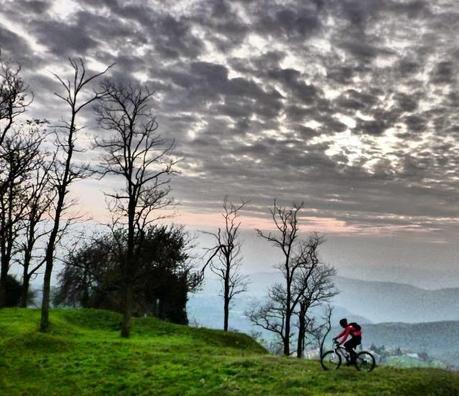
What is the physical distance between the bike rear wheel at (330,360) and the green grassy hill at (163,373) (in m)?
0.51

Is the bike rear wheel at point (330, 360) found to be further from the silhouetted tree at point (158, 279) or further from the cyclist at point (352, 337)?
the silhouetted tree at point (158, 279)

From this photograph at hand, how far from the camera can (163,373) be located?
24.2 meters

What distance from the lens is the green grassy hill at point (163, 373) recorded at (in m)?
20.9

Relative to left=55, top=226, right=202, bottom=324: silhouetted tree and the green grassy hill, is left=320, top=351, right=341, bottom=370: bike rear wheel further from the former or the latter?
left=55, top=226, right=202, bottom=324: silhouetted tree

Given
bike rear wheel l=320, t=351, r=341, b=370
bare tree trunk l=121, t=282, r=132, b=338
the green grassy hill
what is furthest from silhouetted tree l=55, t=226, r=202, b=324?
bike rear wheel l=320, t=351, r=341, b=370

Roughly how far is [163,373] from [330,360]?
956 cm

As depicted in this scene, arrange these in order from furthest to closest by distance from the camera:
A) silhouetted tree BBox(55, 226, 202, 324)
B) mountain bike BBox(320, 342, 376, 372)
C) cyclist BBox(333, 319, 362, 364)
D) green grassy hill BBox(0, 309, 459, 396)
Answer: silhouetted tree BBox(55, 226, 202, 324) → mountain bike BBox(320, 342, 376, 372) → cyclist BBox(333, 319, 362, 364) → green grassy hill BBox(0, 309, 459, 396)

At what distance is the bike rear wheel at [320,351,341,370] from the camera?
24.4 m

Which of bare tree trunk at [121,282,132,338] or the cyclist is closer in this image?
the cyclist

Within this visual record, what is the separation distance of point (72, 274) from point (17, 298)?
52.4 feet

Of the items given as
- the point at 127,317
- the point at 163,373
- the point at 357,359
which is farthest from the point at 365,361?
the point at 127,317

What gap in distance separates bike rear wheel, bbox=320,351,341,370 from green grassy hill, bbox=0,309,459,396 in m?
0.51

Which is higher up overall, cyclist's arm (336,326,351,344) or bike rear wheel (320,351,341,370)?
cyclist's arm (336,326,351,344)

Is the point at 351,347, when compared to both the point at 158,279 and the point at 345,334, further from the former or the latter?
the point at 158,279
